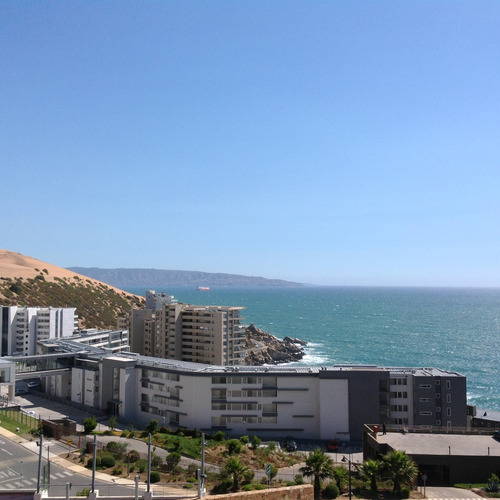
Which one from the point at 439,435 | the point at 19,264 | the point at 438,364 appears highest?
the point at 19,264

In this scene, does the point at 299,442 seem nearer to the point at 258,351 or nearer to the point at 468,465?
the point at 468,465

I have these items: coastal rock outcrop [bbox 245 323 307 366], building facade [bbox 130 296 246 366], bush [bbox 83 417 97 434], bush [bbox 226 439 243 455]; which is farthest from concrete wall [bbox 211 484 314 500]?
coastal rock outcrop [bbox 245 323 307 366]

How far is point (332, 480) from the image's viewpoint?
A: 107 ft

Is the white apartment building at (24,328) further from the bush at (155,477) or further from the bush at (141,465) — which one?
the bush at (155,477)

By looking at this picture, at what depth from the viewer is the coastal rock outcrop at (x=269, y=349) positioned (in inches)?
4717

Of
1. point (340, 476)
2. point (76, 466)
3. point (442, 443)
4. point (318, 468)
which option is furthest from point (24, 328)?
point (442, 443)

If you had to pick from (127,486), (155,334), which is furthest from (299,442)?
(155,334)

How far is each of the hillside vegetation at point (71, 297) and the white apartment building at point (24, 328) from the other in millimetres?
28328

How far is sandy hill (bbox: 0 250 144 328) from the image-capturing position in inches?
5049

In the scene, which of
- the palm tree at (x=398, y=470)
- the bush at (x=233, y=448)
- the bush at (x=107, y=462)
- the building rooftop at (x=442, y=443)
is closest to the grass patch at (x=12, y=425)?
the bush at (x=107, y=462)

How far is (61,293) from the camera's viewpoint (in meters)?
141

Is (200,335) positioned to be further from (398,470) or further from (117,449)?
(398,470)

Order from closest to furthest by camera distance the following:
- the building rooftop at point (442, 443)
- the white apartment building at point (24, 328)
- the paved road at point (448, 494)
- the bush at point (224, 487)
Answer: the paved road at point (448, 494) < the bush at point (224, 487) < the building rooftop at point (442, 443) < the white apartment building at point (24, 328)

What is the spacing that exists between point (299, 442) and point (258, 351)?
225 feet
